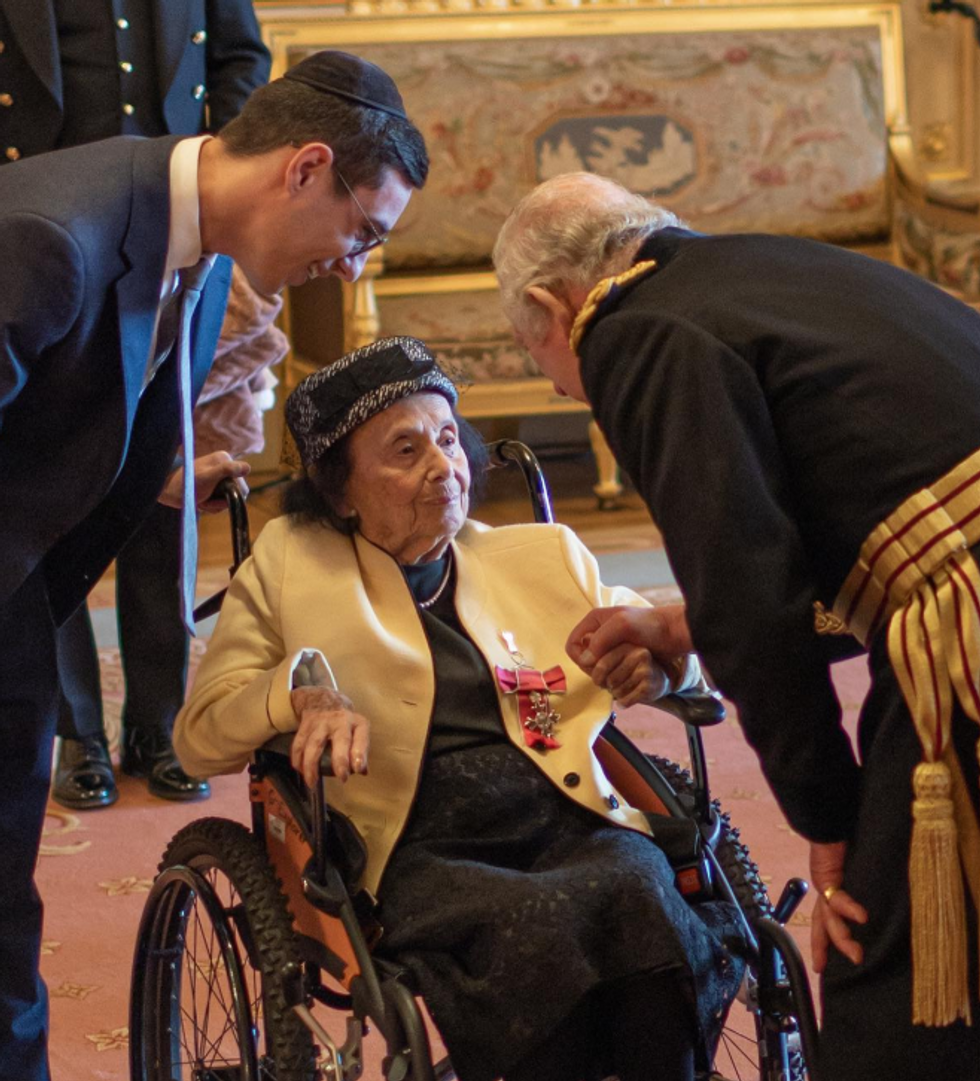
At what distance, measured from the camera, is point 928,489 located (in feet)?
4.71

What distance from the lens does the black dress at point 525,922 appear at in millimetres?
1704

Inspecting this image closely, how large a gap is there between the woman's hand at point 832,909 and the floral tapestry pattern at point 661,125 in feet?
14.0

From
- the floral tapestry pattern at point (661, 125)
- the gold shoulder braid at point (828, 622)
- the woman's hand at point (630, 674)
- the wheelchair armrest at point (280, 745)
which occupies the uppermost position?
the gold shoulder braid at point (828, 622)

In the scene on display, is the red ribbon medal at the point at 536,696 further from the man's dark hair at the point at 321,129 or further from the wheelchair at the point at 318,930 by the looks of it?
the man's dark hair at the point at 321,129

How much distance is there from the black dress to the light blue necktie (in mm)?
388

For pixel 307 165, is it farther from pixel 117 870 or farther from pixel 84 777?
pixel 84 777

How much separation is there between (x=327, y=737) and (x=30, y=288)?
1.93 ft

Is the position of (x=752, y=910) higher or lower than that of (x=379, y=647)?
lower

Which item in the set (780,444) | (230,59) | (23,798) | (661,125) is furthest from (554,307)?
(661,125)

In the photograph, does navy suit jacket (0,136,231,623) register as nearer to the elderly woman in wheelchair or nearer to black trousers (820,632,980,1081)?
the elderly woman in wheelchair

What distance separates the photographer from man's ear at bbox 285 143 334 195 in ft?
5.83

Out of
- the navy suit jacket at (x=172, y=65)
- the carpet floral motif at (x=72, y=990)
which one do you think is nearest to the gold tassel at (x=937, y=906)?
the carpet floral motif at (x=72, y=990)

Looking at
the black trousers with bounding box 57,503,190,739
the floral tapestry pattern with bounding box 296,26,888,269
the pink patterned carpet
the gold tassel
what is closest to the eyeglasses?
the gold tassel

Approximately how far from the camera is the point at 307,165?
1788 millimetres
